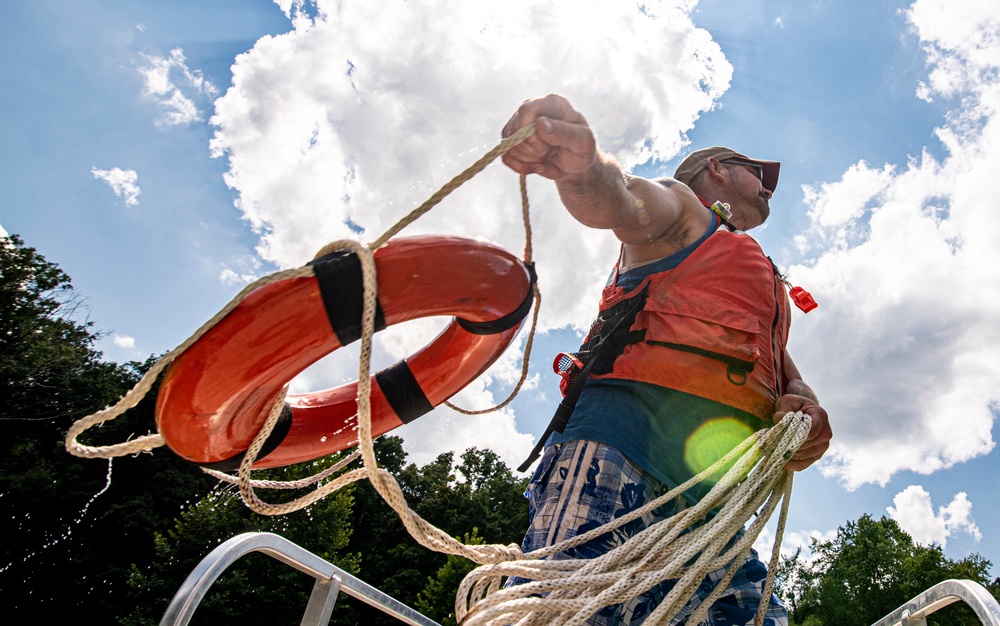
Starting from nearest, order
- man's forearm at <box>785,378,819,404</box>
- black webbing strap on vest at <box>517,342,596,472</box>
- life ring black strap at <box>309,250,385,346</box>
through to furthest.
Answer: life ring black strap at <box>309,250,385,346</box> → black webbing strap on vest at <box>517,342,596,472</box> → man's forearm at <box>785,378,819,404</box>

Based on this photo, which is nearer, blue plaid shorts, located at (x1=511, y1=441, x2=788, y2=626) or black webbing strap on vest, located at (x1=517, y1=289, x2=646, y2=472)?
blue plaid shorts, located at (x1=511, y1=441, x2=788, y2=626)

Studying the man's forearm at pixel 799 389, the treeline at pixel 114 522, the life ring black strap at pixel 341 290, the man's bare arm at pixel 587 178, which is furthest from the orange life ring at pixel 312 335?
the treeline at pixel 114 522

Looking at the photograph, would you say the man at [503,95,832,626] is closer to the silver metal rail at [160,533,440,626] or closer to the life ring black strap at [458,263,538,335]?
the life ring black strap at [458,263,538,335]

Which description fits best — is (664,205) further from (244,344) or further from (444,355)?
(244,344)

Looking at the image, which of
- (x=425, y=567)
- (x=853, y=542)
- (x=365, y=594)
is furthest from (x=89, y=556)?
(x=853, y=542)

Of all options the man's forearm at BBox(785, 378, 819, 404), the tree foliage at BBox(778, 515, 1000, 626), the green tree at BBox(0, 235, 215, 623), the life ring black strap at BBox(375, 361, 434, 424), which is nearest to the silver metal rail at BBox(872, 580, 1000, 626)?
the man's forearm at BBox(785, 378, 819, 404)

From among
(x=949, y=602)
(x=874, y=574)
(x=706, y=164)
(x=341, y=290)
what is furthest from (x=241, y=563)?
(x=874, y=574)

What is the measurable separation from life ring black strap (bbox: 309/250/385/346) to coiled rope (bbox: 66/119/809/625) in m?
0.03

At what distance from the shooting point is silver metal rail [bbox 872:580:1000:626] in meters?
1.12

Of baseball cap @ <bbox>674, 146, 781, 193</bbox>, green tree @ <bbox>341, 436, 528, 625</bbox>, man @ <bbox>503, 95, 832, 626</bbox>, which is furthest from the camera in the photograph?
green tree @ <bbox>341, 436, 528, 625</bbox>

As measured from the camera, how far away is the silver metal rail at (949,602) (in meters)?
1.12

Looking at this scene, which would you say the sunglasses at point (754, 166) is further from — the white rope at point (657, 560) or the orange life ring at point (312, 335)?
the orange life ring at point (312, 335)

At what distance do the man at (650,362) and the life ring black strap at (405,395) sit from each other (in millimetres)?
356

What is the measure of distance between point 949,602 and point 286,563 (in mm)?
1489
